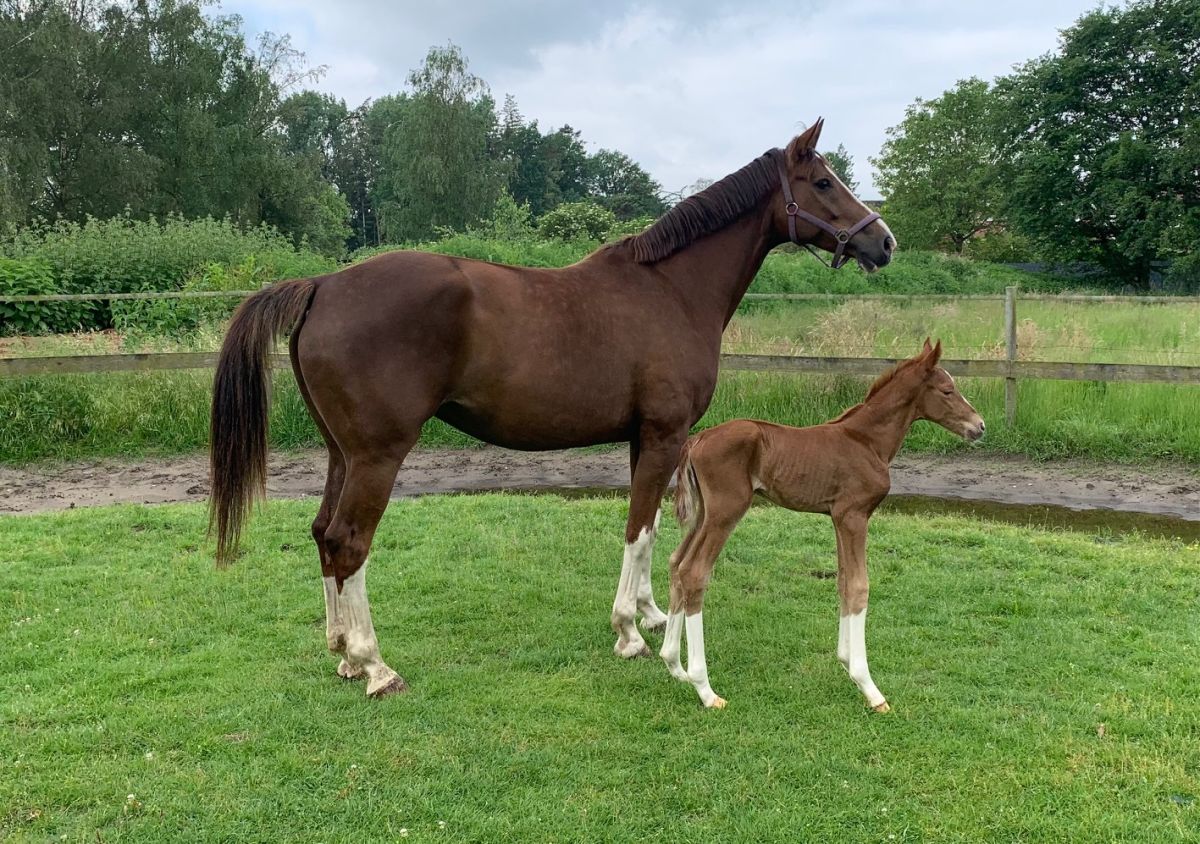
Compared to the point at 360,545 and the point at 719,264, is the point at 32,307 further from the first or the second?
the point at 719,264

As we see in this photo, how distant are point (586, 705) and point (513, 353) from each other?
1545 millimetres

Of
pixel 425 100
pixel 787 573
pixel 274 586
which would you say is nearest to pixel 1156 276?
pixel 425 100

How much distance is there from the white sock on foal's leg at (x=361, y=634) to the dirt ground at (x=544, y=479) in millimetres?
4088

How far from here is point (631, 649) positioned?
387 centimetres

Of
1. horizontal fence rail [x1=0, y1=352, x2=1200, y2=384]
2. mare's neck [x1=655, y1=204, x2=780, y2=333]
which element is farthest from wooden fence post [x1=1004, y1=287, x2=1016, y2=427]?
mare's neck [x1=655, y1=204, x2=780, y2=333]

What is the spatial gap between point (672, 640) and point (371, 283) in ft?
6.68

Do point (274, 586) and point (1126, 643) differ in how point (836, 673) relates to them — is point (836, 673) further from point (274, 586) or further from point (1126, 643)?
point (274, 586)

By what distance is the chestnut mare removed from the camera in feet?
11.2

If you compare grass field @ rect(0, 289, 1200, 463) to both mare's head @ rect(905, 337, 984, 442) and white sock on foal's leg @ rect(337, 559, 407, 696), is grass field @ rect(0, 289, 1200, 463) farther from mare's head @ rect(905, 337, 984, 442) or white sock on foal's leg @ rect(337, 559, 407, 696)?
white sock on foal's leg @ rect(337, 559, 407, 696)

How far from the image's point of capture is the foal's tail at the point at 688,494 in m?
3.53

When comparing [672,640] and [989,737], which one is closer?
[989,737]

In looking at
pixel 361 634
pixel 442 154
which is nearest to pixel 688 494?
pixel 361 634

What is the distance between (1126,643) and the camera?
12.6ft

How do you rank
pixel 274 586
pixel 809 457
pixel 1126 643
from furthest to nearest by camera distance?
pixel 274 586 < pixel 1126 643 < pixel 809 457
